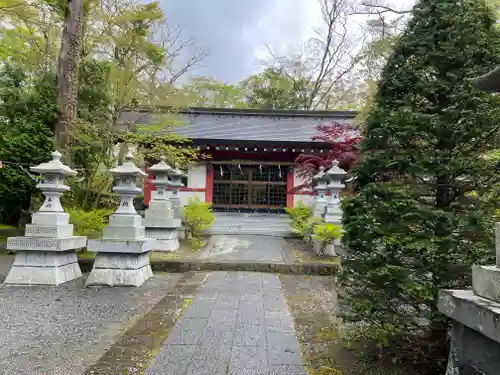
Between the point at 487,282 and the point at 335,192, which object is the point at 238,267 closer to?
the point at 335,192

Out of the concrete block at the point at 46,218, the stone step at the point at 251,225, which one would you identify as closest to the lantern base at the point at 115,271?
the concrete block at the point at 46,218

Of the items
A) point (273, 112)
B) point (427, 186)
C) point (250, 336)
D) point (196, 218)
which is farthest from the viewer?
point (273, 112)

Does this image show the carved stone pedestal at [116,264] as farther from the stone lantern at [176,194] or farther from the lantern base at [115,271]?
the stone lantern at [176,194]

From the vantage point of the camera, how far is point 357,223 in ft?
7.73

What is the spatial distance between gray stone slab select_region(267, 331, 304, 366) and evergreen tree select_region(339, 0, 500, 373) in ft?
1.87

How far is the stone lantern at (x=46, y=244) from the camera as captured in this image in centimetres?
520

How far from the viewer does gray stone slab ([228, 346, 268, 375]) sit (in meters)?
2.37

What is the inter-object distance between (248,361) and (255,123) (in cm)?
1558

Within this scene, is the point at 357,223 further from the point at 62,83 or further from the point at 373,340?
the point at 62,83

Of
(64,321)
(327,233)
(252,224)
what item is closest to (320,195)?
(327,233)

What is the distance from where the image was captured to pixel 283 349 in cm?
277

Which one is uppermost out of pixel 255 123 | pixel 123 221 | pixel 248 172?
pixel 255 123

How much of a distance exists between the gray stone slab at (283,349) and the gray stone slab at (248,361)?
69mm

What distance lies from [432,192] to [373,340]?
115 cm
